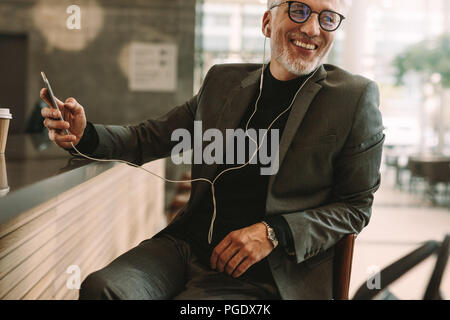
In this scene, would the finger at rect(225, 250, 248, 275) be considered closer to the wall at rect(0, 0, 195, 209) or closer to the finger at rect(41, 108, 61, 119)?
the finger at rect(41, 108, 61, 119)

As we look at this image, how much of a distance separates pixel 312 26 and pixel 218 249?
0.72 m

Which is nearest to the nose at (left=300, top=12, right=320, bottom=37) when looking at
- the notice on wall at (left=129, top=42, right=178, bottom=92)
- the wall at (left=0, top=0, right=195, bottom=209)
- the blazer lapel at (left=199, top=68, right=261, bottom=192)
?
the blazer lapel at (left=199, top=68, right=261, bottom=192)

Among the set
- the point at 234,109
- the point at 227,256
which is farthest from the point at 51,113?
the point at 227,256

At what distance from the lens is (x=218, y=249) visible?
1229 millimetres

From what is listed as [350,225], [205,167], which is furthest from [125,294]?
[350,225]

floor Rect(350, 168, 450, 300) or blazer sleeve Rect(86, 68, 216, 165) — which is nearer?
blazer sleeve Rect(86, 68, 216, 165)

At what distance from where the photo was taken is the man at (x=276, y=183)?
3.95 ft

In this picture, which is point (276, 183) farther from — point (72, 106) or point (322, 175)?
point (72, 106)

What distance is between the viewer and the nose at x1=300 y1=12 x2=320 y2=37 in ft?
4.51

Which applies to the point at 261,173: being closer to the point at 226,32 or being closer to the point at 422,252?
the point at 422,252

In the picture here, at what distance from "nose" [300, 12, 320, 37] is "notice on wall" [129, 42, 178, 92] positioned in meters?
4.37

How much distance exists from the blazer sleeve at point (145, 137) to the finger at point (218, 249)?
512mm

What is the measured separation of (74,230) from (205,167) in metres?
0.73

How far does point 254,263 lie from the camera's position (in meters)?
1.25
